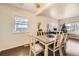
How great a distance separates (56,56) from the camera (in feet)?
5.27

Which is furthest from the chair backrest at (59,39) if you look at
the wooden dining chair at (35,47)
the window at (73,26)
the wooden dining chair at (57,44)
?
the wooden dining chair at (35,47)

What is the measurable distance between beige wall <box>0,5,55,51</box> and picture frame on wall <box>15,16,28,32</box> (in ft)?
0.22

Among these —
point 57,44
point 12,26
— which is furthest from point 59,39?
point 12,26

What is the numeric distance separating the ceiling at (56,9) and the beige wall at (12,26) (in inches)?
3.2

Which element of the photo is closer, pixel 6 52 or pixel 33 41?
pixel 6 52

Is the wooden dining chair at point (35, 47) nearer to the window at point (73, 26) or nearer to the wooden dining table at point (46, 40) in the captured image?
the wooden dining table at point (46, 40)

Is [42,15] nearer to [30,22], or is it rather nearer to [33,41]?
[30,22]

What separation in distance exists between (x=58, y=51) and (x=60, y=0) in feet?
3.00

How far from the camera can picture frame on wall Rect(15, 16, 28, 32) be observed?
1.58m

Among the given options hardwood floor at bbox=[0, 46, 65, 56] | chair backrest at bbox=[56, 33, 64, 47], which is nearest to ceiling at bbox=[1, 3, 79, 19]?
chair backrest at bbox=[56, 33, 64, 47]

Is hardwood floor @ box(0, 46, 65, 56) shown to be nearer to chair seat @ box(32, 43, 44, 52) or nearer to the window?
chair seat @ box(32, 43, 44, 52)

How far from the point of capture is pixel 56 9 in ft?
5.35

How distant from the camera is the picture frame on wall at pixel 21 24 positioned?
158 centimetres

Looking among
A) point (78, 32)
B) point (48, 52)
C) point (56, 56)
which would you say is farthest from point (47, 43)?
point (78, 32)
